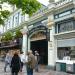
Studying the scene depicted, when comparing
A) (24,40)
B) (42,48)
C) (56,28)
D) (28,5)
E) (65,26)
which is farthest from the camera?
(24,40)

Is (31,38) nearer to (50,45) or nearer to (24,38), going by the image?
(24,38)

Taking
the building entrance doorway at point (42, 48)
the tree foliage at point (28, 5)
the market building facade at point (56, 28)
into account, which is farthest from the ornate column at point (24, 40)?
the tree foliage at point (28, 5)

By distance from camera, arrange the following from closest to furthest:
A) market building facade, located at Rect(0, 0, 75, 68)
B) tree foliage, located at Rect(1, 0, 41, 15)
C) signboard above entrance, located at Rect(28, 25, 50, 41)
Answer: tree foliage, located at Rect(1, 0, 41, 15)
market building facade, located at Rect(0, 0, 75, 68)
signboard above entrance, located at Rect(28, 25, 50, 41)

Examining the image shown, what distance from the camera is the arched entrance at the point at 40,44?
29294 mm

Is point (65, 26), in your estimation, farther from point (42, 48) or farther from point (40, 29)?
point (42, 48)

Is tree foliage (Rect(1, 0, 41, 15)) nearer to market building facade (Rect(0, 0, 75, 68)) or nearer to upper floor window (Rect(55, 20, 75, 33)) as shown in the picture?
market building facade (Rect(0, 0, 75, 68))

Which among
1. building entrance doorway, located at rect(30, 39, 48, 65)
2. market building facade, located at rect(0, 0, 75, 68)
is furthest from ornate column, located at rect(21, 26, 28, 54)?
market building facade, located at rect(0, 0, 75, 68)

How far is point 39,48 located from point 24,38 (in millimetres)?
2268

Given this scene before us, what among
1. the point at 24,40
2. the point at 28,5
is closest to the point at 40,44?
the point at 24,40

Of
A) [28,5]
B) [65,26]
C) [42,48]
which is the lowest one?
[42,48]

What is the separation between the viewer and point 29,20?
104ft

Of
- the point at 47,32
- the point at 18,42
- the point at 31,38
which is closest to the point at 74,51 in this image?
the point at 47,32

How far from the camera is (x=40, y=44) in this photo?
32.9 m

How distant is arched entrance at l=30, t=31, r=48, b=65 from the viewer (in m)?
29.3
